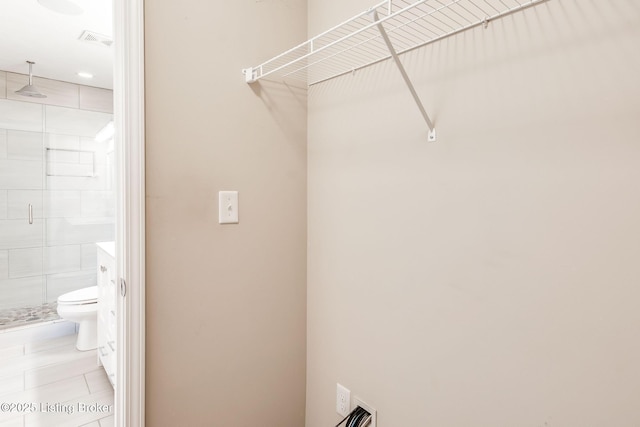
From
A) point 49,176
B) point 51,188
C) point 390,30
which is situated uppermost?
point 390,30

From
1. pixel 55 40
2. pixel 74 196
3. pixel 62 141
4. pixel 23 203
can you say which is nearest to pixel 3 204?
pixel 23 203

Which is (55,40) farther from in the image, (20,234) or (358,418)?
(358,418)

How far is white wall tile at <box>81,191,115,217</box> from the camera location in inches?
139

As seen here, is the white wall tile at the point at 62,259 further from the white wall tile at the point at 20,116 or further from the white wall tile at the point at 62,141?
the white wall tile at the point at 20,116

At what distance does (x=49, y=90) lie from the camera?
3.31 meters

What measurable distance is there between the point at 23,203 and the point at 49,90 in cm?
118

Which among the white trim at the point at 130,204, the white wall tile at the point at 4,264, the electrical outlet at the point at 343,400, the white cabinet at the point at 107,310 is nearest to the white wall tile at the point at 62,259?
the white wall tile at the point at 4,264

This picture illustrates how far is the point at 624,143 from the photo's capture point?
2.17 ft

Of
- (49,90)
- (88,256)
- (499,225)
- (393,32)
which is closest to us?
(499,225)

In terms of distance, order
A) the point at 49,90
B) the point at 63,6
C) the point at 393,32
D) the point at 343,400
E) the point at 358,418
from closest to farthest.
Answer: the point at 393,32, the point at 358,418, the point at 343,400, the point at 63,6, the point at 49,90

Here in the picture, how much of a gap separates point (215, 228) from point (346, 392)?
845 mm

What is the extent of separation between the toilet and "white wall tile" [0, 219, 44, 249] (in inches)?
35.4

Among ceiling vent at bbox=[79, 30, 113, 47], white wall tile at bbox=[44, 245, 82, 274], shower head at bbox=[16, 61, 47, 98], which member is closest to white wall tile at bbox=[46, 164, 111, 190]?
white wall tile at bbox=[44, 245, 82, 274]

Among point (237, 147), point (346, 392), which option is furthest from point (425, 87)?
point (346, 392)
